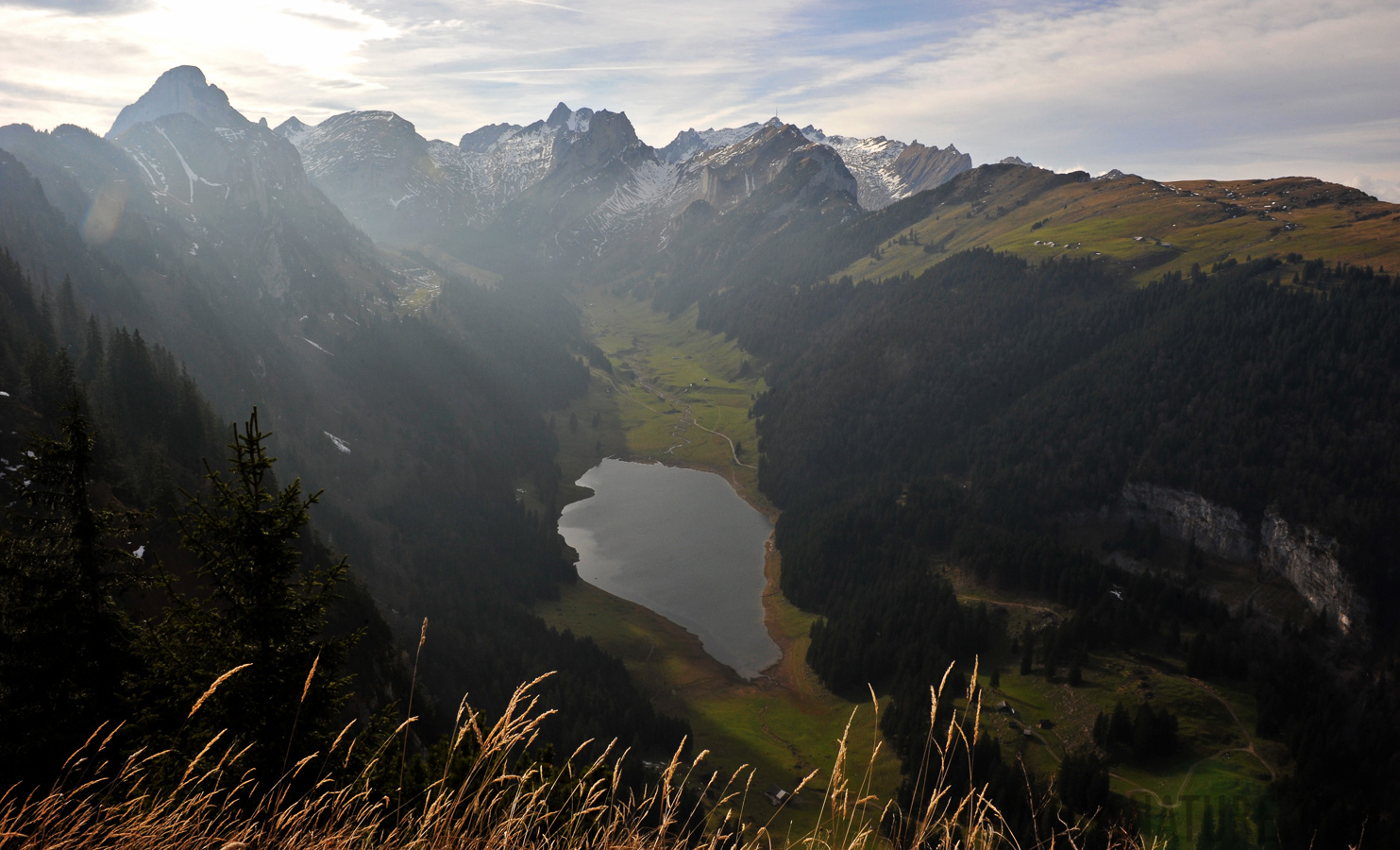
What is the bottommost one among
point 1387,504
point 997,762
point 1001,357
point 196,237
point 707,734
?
point 707,734

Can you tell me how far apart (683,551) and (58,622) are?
4664 inches

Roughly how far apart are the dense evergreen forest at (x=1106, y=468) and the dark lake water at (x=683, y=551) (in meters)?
8.95

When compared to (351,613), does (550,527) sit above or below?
below

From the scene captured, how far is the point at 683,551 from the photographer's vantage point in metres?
133

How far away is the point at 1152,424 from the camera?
5404 inches

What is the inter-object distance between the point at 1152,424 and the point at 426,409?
14939cm

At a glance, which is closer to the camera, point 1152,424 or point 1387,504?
point 1387,504

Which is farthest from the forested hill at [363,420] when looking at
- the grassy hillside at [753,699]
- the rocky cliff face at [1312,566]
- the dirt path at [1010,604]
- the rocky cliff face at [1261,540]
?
the rocky cliff face at [1261,540]

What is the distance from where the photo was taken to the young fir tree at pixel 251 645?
13.8 m

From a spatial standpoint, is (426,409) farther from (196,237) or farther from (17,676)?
(17,676)

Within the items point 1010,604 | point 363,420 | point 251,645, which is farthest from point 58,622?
point 363,420

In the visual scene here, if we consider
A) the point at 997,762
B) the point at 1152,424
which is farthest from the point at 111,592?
the point at 1152,424

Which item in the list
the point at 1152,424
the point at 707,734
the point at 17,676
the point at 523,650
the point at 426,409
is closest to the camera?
→ the point at 17,676

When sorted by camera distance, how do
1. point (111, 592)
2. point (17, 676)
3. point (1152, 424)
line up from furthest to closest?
point (1152, 424), point (111, 592), point (17, 676)
